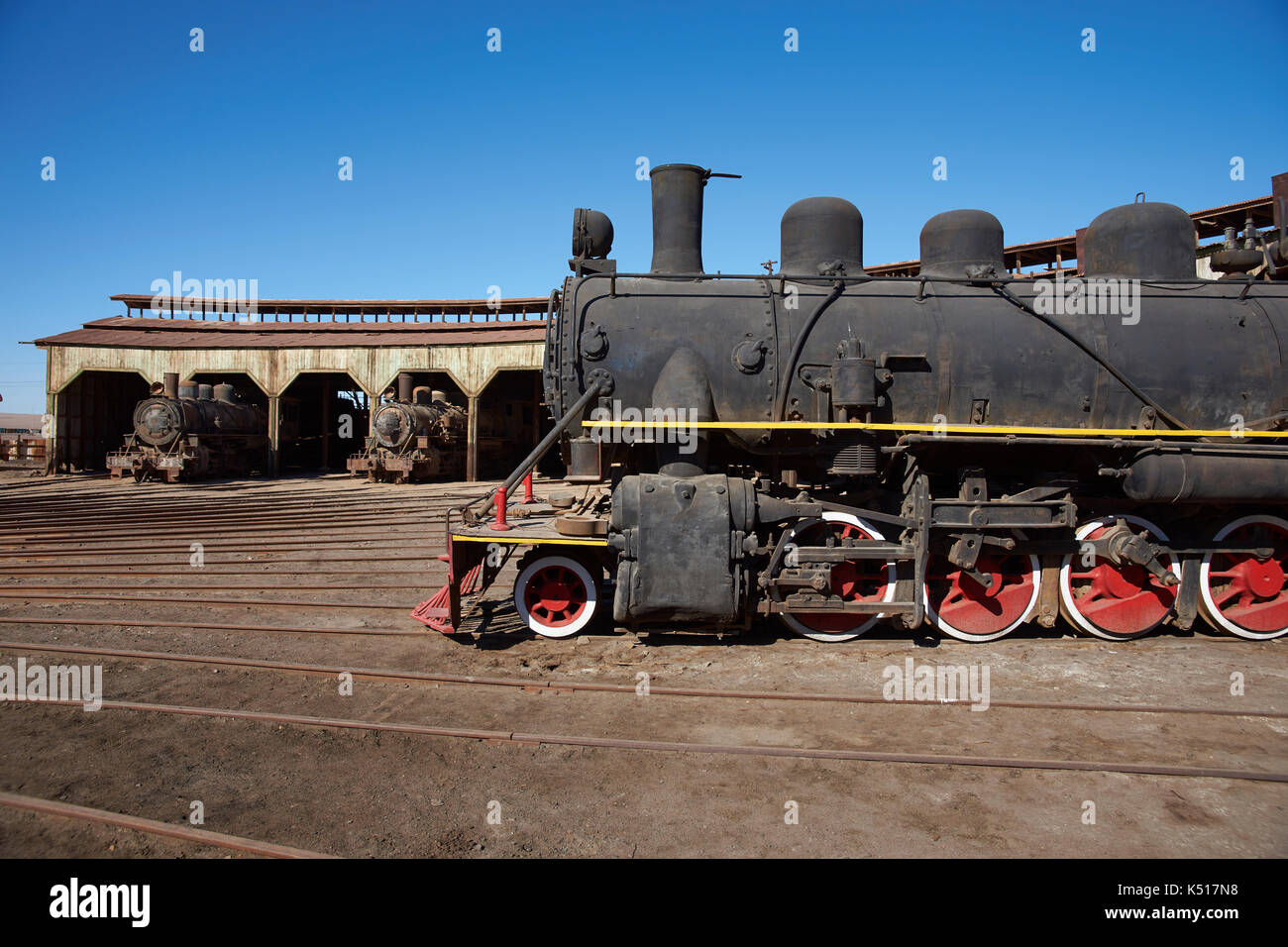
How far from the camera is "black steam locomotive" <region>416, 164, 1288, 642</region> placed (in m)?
6.42

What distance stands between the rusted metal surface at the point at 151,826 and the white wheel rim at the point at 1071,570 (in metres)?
6.58

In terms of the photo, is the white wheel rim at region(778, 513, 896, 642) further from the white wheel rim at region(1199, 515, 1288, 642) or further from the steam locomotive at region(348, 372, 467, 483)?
the steam locomotive at region(348, 372, 467, 483)

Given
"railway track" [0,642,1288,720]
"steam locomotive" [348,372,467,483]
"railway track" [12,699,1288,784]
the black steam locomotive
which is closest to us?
"railway track" [12,699,1288,784]

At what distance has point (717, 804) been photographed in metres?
3.88

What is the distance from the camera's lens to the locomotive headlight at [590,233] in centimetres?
784

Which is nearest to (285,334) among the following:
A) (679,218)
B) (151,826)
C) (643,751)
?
(679,218)

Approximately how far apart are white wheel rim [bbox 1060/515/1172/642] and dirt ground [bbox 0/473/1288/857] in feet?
0.67

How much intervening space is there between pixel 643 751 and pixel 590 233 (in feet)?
18.4

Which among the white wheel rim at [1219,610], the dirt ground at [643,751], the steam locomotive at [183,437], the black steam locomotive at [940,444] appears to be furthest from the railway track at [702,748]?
the steam locomotive at [183,437]

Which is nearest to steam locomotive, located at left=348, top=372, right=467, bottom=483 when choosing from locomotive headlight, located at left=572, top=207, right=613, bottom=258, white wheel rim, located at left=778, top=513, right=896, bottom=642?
locomotive headlight, located at left=572, top=207, right=613, bottom=258

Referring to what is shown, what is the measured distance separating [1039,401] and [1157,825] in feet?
13.7

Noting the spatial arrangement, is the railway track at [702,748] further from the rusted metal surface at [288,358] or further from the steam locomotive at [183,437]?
the steam locomotive at [183,437]
